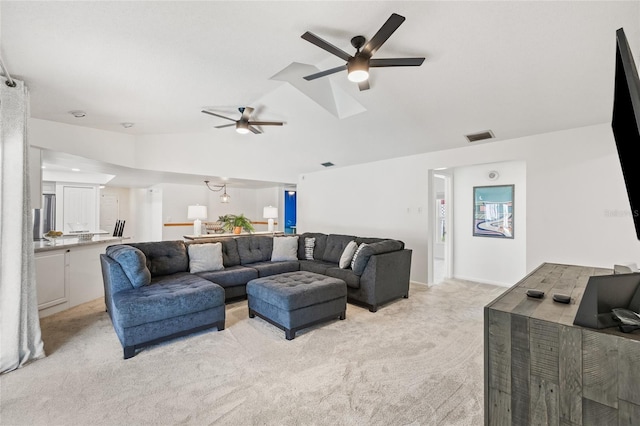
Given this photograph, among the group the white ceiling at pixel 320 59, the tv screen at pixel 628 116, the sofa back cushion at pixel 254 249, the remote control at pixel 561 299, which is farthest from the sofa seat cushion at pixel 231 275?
the tv screen at pixel 628 116

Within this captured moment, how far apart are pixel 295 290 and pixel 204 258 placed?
174cm

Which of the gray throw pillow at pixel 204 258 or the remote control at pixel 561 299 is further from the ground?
the remote control at pixel 561 299

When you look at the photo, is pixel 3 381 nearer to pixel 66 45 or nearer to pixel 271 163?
pixel 66 45

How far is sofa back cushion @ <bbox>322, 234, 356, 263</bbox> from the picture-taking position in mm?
4766

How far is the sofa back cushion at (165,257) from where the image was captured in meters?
A: 3.78

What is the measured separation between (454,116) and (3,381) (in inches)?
203

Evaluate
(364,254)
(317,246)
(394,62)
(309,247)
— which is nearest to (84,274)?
(309,247)

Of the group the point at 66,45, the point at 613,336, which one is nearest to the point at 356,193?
the point at 66,45

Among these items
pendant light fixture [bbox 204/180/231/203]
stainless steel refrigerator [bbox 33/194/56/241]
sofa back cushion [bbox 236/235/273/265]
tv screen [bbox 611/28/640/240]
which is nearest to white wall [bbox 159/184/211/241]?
pendant light fixture [bbox 204/180/231/203]

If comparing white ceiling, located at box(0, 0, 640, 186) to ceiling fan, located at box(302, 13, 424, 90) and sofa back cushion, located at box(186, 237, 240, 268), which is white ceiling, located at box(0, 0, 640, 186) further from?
sofa back cushion, located at box(186, 237, 240, 268)

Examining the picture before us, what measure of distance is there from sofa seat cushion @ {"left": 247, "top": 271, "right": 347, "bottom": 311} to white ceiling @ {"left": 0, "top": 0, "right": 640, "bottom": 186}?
2.30 metres

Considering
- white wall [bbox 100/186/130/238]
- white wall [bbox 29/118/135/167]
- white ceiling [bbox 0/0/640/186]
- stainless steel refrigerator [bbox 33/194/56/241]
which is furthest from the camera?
white wall [bbox 100/186/130/238]

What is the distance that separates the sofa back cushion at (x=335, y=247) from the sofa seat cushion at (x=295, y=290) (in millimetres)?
1180

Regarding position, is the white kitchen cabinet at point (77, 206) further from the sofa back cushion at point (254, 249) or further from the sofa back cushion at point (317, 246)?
the sofa back cushion at point (317, 246)
